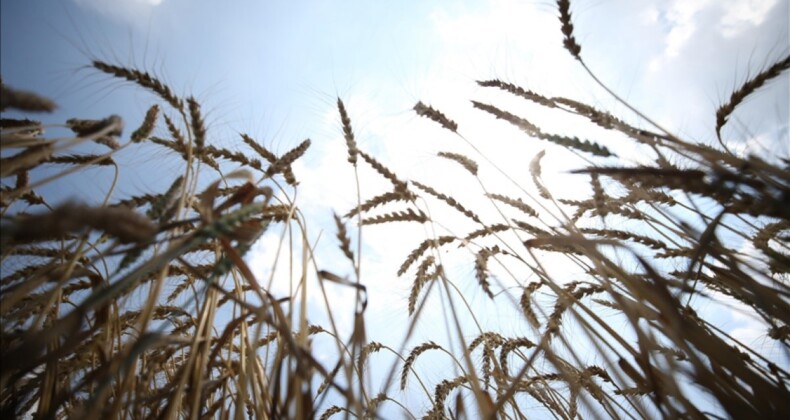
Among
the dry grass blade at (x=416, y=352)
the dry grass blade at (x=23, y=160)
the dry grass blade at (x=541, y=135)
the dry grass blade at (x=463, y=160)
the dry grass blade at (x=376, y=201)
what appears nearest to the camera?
the dry grass blade at (x=23, y=160)

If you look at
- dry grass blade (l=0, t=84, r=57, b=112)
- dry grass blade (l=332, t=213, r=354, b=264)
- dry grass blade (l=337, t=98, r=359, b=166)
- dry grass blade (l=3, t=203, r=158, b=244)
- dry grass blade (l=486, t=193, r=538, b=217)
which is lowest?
dry grass blade (l=3, t=203, r=158, b=244)

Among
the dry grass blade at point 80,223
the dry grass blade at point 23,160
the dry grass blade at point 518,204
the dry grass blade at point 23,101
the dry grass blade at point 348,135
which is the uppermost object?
the dry grass blade at point 348,135

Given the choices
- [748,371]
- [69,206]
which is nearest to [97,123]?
[69,206]

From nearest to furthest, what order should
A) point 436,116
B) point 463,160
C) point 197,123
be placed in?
point 197,123 < point 436,116 < point 463,160

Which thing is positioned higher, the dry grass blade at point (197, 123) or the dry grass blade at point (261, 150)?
the dry grass blade at point (261, 150)

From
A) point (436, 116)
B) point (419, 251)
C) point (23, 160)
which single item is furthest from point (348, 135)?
point (23, 160)

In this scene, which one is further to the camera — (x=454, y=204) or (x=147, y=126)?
(x=454, y=204)

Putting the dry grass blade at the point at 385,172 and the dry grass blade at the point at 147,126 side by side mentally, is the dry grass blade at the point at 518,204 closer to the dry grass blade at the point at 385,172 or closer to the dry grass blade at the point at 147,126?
the dry grass blade at the point at 385,172

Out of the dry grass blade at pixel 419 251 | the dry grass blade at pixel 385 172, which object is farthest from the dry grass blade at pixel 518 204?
the dry grass blade at pixel 385 172

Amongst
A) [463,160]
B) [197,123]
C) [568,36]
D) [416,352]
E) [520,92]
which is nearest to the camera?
[197,123]

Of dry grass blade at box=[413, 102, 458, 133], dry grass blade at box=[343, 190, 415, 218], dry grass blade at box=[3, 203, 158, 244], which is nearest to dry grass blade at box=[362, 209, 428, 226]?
dry grass blade at box=[343, 190, 415, 218]

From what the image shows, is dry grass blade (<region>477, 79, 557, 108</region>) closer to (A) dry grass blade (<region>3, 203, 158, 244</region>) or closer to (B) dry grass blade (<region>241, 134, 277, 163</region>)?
(B) dry grass blade (<region>241, 134, 277, 163</region>)

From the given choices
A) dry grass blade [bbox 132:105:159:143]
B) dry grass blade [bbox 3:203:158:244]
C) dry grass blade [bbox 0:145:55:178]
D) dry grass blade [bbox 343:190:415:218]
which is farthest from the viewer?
dry grass blade [bbox 343:190:415:218]

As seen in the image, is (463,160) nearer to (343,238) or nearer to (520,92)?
(520,92)
